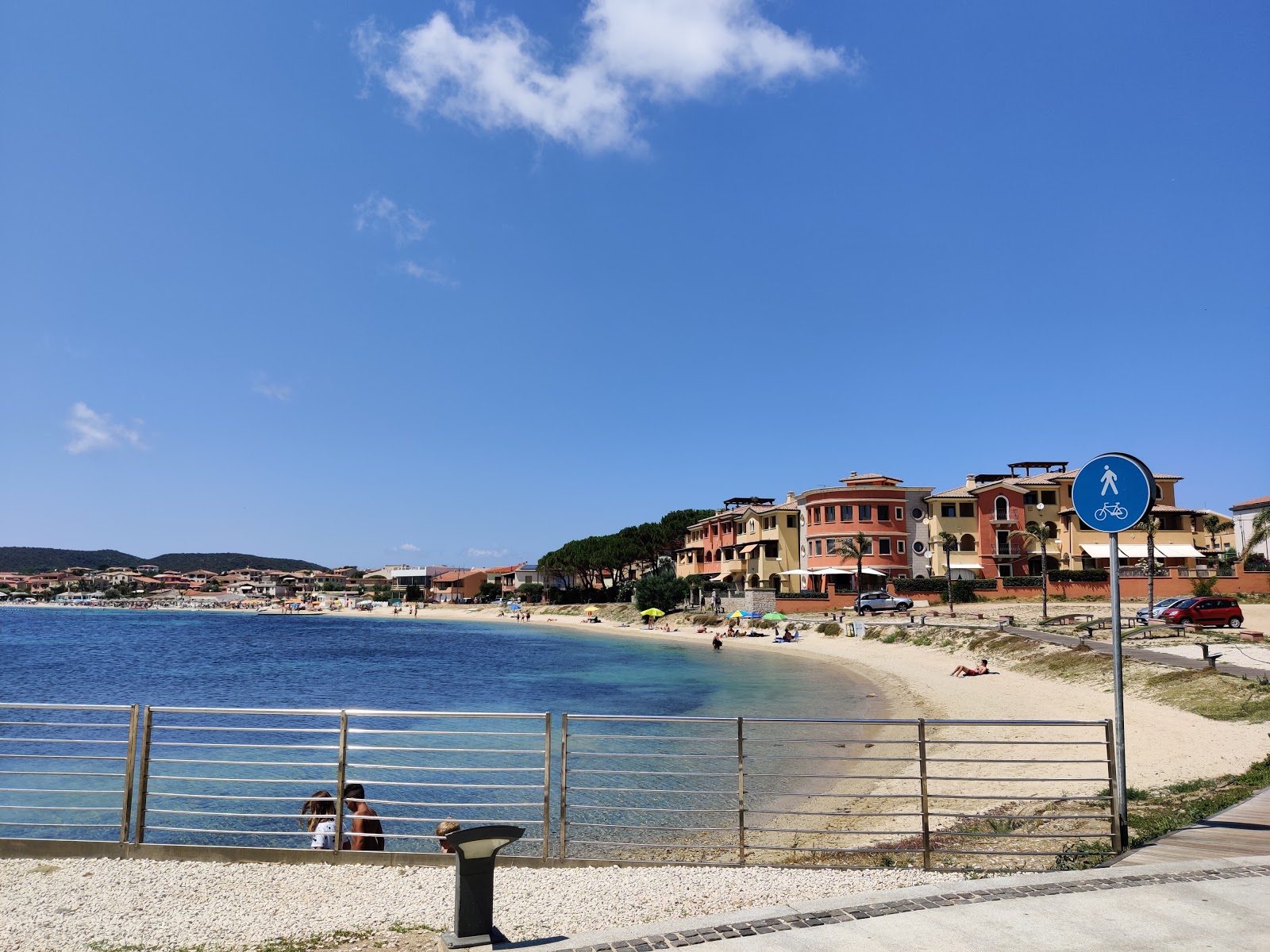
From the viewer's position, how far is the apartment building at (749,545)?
64875mm

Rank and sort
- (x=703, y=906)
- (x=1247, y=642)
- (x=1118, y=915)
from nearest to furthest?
(x=1118, y=915)
(x=703, y=906)
(x=1247, y=642)

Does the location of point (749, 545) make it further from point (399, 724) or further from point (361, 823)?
point (361, 823)

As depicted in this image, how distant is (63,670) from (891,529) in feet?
180

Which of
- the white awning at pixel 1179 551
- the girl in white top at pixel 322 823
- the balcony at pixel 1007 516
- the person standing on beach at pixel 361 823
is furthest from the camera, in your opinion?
the balcony at pixel 1007 516

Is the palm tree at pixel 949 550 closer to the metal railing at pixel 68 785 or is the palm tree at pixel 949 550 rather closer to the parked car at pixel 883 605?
the parked car at pixel 883 605

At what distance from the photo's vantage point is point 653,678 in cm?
3841

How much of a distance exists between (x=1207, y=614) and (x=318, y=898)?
37352 mm

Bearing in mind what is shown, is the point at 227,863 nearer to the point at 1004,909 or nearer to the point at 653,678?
the point at 1004,909

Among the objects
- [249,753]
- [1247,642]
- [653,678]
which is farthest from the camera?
[653,678]

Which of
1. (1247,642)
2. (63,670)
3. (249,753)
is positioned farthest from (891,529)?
(63,670)

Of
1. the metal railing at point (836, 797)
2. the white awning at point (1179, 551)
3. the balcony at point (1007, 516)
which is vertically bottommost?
the metal railing at point (836, 797)

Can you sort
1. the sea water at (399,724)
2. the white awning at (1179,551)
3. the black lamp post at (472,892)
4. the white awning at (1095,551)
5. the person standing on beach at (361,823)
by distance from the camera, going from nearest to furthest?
1. the black lamp post at (472,892)
2. the person standing on beach at (361,823)
3. the sea water at (399,724)
4. the white awning at (1179,551)
5. the white awning at (1095,551)

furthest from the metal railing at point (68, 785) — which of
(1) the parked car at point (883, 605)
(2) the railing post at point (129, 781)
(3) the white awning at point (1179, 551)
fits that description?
(3) the white awning at point (1179, 551)

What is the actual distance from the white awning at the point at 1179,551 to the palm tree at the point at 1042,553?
22.4 feet
